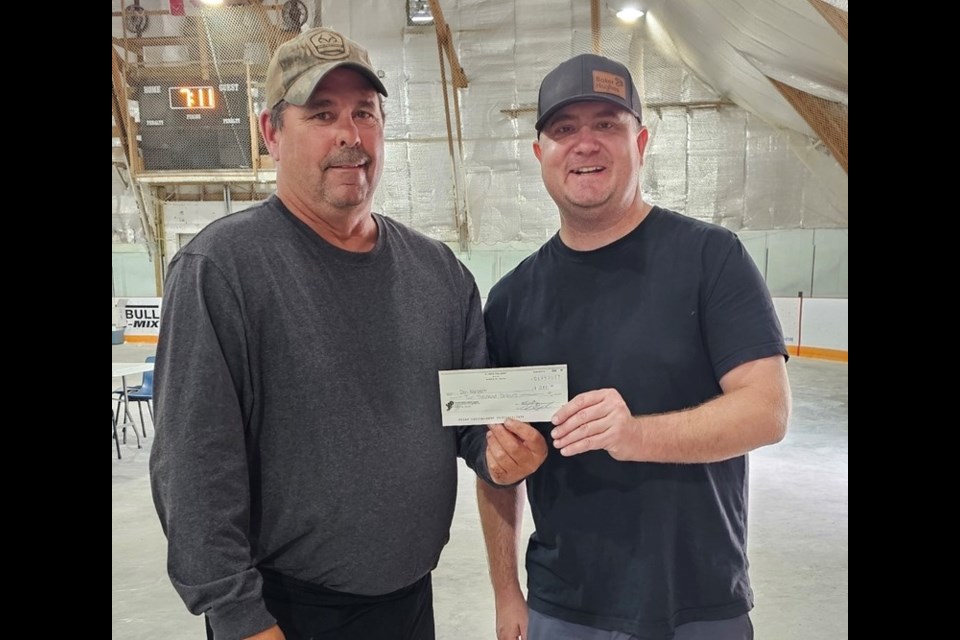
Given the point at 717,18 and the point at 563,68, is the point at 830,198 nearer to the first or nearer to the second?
the point at 717,18

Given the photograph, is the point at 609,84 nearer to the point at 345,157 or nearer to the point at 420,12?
the point at 345,157

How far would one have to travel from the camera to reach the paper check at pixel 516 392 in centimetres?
139

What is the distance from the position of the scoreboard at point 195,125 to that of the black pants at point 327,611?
31.2 feet

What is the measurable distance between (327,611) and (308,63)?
3.70 feet

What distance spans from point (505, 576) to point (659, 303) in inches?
32.2

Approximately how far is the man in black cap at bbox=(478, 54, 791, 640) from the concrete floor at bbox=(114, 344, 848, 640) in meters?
1.70

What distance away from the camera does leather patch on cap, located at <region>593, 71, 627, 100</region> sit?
1.54 meters

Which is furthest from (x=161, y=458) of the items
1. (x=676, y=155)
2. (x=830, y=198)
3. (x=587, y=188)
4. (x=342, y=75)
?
(x=830, y=198)

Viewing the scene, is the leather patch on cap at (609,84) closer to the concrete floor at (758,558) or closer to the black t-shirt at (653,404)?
the black t-shirt at (653,404)

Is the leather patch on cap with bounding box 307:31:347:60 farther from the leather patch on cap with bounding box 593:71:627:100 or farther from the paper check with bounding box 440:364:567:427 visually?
the paper check with bounding box 440:364:567:427

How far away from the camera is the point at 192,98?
31.8 feet

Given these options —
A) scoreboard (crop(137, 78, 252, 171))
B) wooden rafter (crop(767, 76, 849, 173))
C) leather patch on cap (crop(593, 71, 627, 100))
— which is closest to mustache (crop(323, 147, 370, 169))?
leather patch on cap (crop(593, 71, 627, 100))

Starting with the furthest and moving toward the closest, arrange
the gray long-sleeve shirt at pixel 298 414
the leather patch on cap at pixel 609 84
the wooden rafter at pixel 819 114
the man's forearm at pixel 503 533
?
1. the wooden rafter at pixel 819 114
2. the man's forearm at pixel 503 533
3. the leather patch on cap at pixel 609 84
4. the gray long-sleeve shirt at pixel 298 414

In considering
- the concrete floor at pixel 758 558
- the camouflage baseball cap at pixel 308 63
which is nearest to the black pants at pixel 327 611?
the camouflage baseball cap at pixel 308 63
